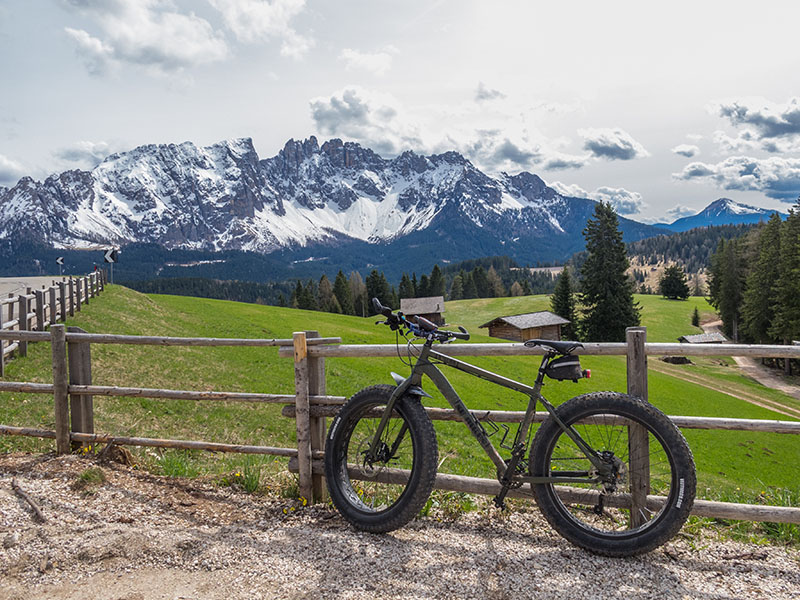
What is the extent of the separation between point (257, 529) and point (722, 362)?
58899mm

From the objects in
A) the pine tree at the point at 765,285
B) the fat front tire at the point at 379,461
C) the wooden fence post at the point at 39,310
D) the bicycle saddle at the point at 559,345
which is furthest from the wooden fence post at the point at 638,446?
the pine tree at the point at 765,285

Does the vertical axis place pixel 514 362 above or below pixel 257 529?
below

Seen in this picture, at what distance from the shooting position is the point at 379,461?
548 cm

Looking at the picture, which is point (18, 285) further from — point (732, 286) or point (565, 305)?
point (732, 286)

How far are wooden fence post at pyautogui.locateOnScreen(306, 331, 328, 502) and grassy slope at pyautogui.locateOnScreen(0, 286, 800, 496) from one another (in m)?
2.61

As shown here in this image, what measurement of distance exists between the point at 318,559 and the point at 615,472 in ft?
9.21

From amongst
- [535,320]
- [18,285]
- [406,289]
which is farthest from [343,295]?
[18,285]

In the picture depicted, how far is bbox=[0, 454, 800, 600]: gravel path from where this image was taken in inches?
162

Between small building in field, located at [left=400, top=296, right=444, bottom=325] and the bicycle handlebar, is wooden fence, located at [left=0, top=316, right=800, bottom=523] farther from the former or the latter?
small building in field, located at [left=400, top=296, right=444, bottom=325]

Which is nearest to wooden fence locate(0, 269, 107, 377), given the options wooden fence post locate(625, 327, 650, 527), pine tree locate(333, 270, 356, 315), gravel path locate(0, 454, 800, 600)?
gravel path locate(0, 454, 800, 600)

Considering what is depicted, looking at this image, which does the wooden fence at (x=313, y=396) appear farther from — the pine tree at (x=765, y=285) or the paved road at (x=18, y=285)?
the pine tree at (x=765, y=285)

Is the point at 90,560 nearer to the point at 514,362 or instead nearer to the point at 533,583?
the point at 533,583

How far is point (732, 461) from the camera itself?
20.5 m

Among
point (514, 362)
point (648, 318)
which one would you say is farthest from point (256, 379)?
point (648, 318)
